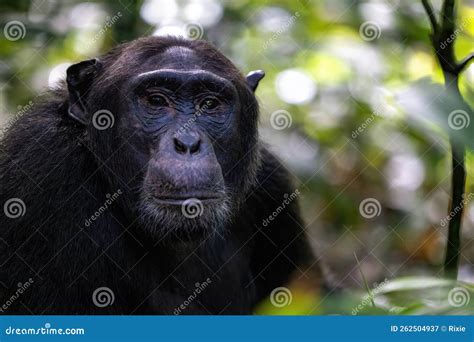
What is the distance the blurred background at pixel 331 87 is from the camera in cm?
683

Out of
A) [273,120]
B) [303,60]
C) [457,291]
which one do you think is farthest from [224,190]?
[303,60]

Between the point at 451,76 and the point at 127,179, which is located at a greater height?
the point at 451,76

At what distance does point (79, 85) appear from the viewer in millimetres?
5066

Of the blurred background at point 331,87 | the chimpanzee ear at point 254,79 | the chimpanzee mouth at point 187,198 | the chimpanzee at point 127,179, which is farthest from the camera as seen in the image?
the blurred background at point 331,87

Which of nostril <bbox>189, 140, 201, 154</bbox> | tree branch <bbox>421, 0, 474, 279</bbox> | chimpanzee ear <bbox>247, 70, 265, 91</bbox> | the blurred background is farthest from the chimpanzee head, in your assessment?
the blurred background

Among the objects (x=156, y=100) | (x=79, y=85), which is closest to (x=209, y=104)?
(x=156, y=100)

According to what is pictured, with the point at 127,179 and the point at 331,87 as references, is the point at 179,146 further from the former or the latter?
the point at 331,87

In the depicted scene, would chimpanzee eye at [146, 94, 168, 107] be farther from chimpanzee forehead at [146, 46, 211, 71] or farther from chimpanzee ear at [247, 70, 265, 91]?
chimpanzee ear at [247, 70, 265, 91]

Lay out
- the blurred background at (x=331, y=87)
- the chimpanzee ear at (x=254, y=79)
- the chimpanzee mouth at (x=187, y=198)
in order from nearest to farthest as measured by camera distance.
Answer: the chimpanzee mouth at (x=187, y=198) → the chimpanzee ear at (x=254, y=79) → the blurred background at (x=331, y=87)

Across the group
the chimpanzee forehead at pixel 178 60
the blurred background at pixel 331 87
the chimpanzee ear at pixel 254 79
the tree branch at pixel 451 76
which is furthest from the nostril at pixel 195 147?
the blurred background at pixel 331 87

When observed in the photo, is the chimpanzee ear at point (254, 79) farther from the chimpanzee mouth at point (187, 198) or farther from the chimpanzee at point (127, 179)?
the chimpanzee mouth at point (187, 198)

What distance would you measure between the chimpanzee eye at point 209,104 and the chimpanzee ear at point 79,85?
0.75 m

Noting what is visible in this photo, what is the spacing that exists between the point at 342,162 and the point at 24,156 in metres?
3.85

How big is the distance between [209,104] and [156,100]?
1.07 ft
